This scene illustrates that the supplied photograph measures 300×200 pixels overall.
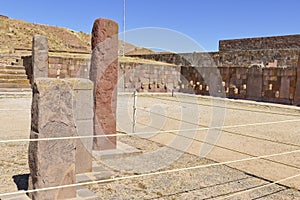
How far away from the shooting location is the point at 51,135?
3.20 metres

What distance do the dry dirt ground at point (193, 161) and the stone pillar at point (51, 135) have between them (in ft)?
2.33

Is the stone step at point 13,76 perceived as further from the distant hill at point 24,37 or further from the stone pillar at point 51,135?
the stone pillar at point 51,135

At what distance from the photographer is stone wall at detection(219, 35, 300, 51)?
82.3 ft

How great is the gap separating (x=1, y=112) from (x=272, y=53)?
19.5 m

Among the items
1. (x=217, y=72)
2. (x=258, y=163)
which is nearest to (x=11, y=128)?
(x=258, y=163)

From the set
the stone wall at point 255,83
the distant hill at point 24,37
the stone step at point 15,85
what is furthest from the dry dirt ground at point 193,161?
the distant hill at point 24,37

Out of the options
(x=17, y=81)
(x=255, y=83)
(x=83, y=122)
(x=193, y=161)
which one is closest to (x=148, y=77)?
(x=255, y=83)

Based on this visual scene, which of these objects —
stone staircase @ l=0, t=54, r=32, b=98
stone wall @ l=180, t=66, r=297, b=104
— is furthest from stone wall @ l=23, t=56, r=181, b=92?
stone wall @ l=180, t=66, r=297, b=104

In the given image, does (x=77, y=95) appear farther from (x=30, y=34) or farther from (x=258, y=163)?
(x=30, y=34)

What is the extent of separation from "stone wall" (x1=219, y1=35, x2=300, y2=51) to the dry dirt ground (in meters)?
17.7

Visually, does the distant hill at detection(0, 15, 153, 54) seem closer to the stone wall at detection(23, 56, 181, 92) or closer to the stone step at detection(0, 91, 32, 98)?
the stone wall at detection(23, 56, 181, 92)

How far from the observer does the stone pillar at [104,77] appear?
5535mm

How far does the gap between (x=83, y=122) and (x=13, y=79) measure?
41.8ft

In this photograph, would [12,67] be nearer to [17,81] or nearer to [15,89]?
[17,81]
